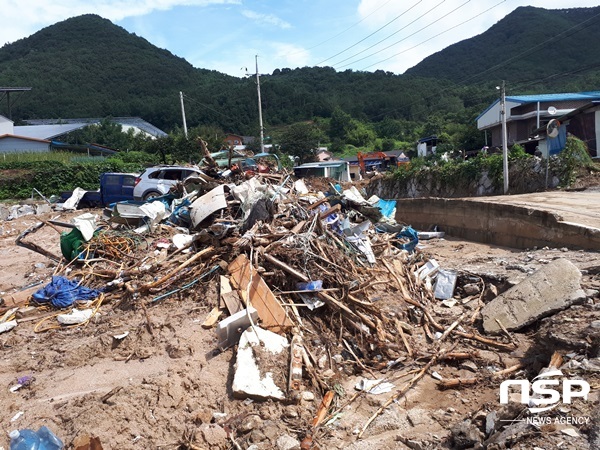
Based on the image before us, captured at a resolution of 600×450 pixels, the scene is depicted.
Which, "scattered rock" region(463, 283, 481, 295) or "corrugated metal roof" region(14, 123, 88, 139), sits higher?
"corrugated metal roof" region(14, 123, 88, 139)

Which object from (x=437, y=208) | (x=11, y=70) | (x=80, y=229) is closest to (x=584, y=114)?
(x=437, y=208)

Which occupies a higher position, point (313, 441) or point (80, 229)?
point (80, 229)

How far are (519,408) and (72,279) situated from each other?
608 centimetres

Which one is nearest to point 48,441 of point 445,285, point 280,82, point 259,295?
point 259,295

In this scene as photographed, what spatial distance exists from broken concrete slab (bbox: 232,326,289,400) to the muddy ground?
125 millimetres

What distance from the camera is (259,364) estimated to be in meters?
4.54

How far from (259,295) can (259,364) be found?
101 cm

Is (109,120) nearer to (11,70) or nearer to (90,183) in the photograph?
(90,183)

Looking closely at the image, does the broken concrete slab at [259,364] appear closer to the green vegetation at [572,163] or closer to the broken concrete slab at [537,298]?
the broken concrete slab at [537,298]

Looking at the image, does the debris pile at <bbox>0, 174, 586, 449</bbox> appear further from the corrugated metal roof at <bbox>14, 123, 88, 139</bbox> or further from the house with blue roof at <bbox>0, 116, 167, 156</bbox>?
the corrugated metal roof at <bbox>14, 123, 88, 139</bbox>

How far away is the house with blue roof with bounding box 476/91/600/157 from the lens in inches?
795

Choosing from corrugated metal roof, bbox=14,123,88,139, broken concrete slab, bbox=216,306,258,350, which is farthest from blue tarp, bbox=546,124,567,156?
corrugated metal roof, bbox=14,123,88,139

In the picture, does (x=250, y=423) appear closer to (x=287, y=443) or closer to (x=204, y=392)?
(x=287, y=443)

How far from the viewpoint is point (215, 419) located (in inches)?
162
